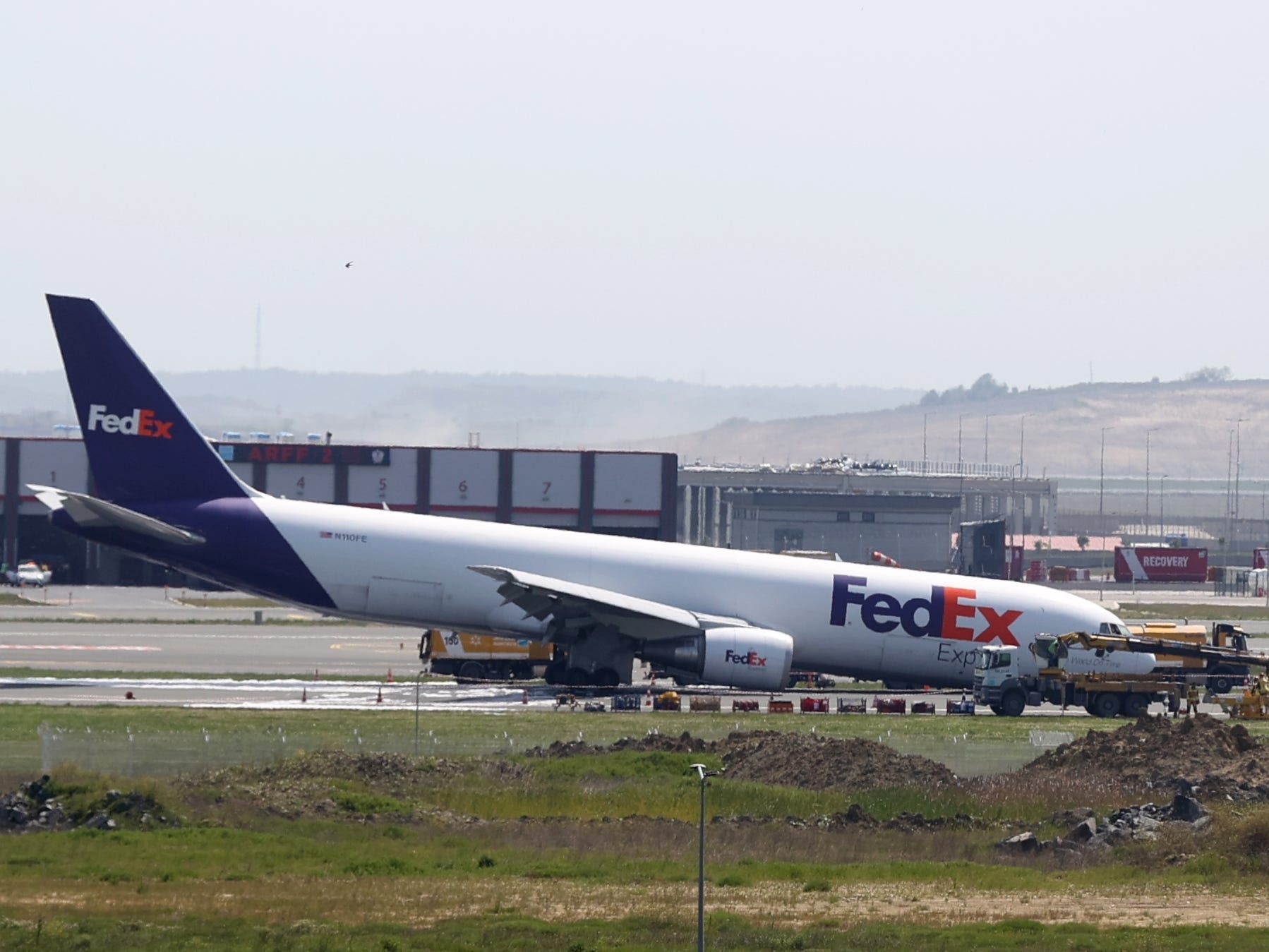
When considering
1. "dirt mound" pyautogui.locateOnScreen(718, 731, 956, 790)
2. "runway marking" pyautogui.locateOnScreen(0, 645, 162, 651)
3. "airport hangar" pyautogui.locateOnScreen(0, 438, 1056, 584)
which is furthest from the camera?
"airport hangar" pyautogui.locateOnScreen(0, 438, 1056, 584)

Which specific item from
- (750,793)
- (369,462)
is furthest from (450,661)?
(369,462)

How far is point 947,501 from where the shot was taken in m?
124

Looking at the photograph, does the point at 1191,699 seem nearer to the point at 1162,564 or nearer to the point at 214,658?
the point at 214,658

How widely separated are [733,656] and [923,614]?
6.25 metres

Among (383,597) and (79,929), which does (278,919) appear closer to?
(79,929)

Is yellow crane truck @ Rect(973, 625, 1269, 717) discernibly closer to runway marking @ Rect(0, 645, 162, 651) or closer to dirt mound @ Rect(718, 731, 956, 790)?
dirt mound @ Rect(718, 731, 956, 790)

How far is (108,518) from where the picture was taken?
44938mm

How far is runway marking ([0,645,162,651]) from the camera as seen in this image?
55.9m

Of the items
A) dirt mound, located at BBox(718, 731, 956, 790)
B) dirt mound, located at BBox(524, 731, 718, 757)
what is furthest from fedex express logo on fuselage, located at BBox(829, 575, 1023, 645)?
dirt mound, located at BBox(718, 731, 956, 790)

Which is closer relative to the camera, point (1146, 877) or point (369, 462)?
point (1146, 877)

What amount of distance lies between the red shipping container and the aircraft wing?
8572cm

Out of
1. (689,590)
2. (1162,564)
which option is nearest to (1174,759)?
(689,590)

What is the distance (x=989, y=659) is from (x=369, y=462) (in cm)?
5399

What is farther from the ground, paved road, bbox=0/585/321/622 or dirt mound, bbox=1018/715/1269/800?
dirt mound, bbox=1018/715/1269/800
